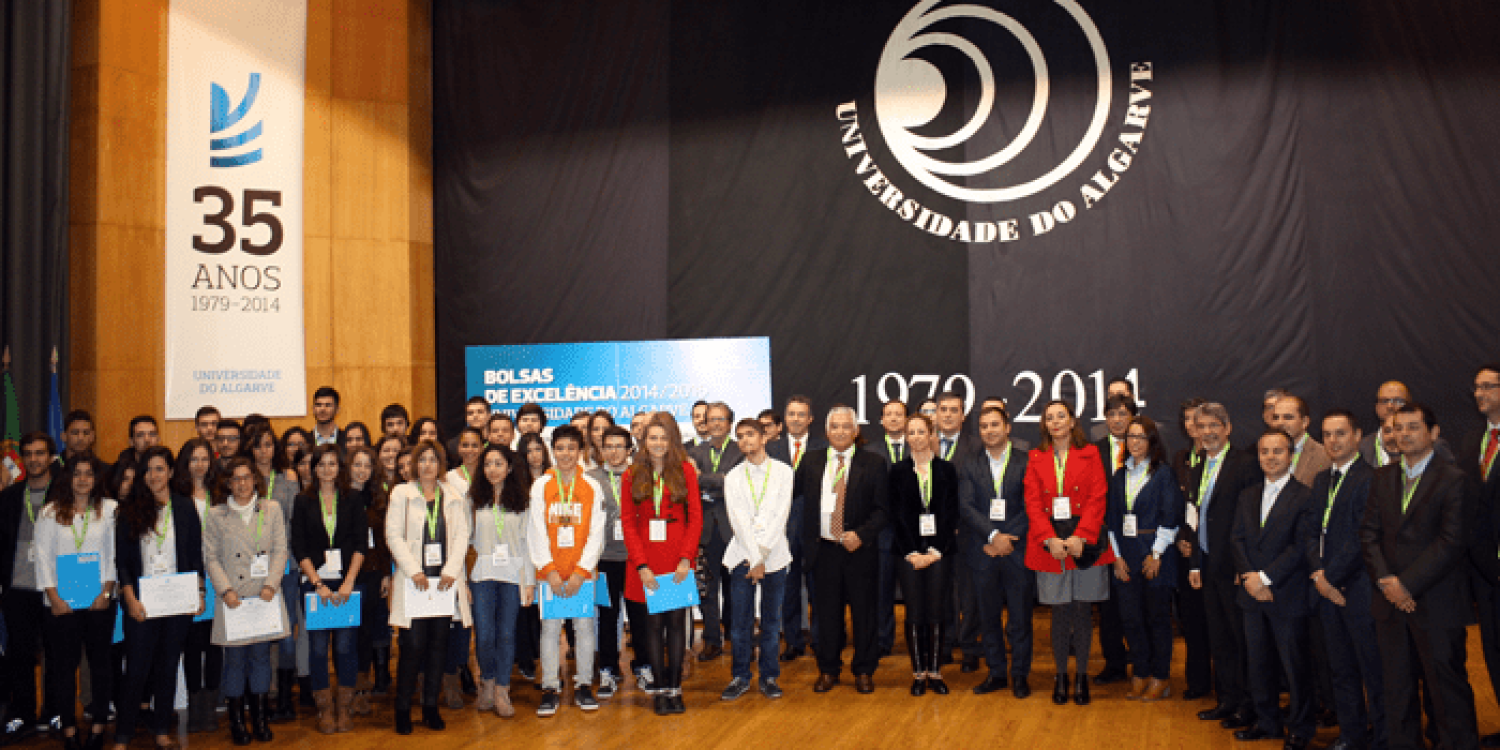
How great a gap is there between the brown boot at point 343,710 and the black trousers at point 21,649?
1.31 meters

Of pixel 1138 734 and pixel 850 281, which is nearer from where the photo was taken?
pixel 1138 734

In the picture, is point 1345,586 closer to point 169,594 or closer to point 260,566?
point 260,566

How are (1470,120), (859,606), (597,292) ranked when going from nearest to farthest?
(859,606) < (1470,120) < (597,292)

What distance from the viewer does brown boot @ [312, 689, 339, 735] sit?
5.13m

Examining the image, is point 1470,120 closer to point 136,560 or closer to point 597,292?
point 597,292

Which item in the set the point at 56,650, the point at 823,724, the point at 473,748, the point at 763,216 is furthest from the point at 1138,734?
the point at 763,216

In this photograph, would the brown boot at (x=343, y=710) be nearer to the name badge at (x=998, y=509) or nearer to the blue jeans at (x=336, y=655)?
the blue jeans at (x=336, y=655)

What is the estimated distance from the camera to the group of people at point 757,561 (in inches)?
173

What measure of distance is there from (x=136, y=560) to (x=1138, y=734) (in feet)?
14.3

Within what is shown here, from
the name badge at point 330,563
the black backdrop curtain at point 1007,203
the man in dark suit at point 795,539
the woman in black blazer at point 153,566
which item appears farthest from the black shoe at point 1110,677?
the woman in black blazer at point 153,566

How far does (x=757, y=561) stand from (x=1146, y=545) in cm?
188

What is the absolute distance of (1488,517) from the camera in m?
4.24

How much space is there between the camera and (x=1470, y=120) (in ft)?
24.8

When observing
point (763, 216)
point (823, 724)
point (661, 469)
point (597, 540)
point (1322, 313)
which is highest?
point (763, 216)
